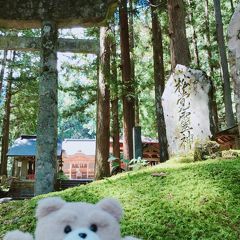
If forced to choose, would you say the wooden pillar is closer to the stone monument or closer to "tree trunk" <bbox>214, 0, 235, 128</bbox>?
the stone monument

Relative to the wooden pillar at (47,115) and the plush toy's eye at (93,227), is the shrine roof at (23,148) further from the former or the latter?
the plush toy's eye at (93,227)

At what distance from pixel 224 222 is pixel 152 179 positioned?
1.53 metres

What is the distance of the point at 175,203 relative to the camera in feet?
13.6

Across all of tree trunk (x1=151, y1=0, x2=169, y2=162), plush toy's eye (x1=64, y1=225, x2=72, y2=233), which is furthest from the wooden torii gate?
tree trunk (x1=151, y1=0, x2=169, y2=162)

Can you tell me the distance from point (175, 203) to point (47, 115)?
3566mm

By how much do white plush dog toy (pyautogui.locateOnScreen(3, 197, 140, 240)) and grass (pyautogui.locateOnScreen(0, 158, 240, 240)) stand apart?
68.3 inches

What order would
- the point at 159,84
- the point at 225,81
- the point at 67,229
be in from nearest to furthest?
the point at 67,229 < the point at 159,84 < the point at 225,81

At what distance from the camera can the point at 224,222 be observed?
3645 mm

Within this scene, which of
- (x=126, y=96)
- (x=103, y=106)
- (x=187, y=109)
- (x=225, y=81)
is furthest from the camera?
(x=225, y=81)

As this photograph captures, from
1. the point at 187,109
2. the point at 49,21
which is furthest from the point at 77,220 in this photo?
the point at 49,21

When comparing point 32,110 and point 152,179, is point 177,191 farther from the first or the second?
point 32,110

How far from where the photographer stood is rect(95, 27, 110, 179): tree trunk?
11.1 metres

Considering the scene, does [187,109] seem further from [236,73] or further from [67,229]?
[67,229]

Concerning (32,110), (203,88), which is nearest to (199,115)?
(203,88)
